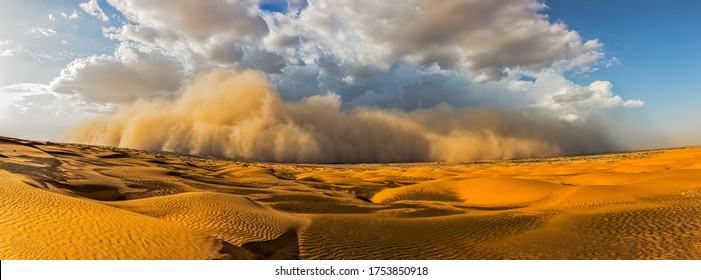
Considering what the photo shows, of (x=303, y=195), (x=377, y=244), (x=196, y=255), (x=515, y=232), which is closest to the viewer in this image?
(x=196, y=255)

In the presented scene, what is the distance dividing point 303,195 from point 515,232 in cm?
1198

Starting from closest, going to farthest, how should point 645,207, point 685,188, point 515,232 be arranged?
point 515,232 < point 645,207 < point 685,188

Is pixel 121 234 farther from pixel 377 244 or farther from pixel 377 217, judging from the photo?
pixel 377 217

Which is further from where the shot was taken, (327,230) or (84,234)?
(327,230)

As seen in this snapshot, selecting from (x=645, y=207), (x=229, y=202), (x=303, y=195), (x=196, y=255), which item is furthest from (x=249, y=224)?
(x=645, y=207)

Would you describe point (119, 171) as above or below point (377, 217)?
above

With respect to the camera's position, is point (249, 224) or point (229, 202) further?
point (229, 202)

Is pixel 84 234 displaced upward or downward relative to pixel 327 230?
upward

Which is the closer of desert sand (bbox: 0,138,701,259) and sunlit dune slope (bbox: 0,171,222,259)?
sunlit dune slope (bbox: 0,171,222,259)

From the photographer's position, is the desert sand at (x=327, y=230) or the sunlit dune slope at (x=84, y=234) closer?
the sunlit dune slope at (x=84, y=234)

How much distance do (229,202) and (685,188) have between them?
18.4 meters

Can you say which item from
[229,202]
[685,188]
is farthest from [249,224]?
[685,188]
